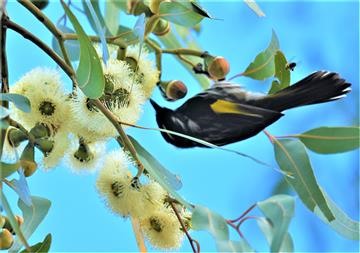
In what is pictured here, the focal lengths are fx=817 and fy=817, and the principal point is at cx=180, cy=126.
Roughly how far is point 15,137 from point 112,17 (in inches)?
13.9

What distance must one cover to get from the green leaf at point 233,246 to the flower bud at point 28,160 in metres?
0.24

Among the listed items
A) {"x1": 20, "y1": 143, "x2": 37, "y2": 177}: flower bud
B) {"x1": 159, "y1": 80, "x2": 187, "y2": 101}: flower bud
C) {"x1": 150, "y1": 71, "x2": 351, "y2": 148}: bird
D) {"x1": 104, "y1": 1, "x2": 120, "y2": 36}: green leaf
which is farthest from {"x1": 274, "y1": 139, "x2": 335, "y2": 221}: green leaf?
{"x1": 104, "y1": 1, "x2": 120, "y2": 36}: green leaf

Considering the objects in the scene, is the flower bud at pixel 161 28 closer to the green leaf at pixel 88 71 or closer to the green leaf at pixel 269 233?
the green leaf at pixel 88 71

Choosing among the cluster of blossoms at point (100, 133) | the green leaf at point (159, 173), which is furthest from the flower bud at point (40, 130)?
the green leaf at point (159, 173)

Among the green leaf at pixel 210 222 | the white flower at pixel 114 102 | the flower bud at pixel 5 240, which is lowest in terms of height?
the flower bud at pixel 5 240

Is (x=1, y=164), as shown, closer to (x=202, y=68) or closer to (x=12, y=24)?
(x=12, y=24)

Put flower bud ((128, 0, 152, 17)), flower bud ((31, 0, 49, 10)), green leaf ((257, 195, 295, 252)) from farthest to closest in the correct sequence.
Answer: flower bud ((31, 0, 49, 10)) < flower bud ((128, 0, 152, 17)) < green leaf ((257, 195, 295, 252))

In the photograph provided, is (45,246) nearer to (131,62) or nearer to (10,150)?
(10,150)

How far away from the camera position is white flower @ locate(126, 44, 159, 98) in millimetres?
935

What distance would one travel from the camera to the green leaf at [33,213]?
807 mm

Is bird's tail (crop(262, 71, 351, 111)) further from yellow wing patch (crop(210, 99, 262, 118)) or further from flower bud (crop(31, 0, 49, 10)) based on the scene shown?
flower bud (crop(31, 0, 49, 10))

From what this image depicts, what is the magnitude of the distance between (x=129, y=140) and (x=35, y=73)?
0.15 meters

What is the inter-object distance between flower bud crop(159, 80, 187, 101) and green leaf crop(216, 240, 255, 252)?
296mm

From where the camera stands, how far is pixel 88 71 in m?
0.78
